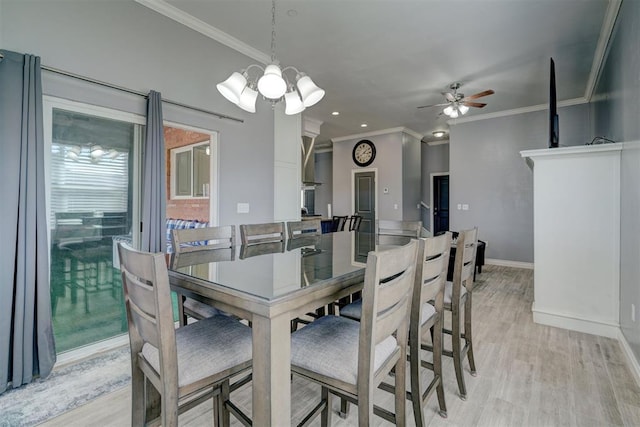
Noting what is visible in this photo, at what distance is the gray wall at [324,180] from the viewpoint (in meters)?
9.03

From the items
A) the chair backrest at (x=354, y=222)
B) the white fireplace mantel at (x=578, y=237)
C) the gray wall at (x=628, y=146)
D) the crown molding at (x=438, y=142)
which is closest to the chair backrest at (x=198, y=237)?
the gray wall at (x=628, y=146)

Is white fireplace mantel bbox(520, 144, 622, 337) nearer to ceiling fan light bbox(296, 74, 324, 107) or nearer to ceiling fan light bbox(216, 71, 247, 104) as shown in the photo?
ceiling fan light bbox(296, 74, 324, 107)

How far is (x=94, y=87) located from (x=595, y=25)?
4669mm

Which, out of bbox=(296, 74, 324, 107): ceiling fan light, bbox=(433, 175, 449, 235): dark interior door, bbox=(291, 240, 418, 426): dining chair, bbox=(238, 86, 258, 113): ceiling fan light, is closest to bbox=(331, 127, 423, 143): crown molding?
bbox=(433, 175, 449, 235): dark interior door

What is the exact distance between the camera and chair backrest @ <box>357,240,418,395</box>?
102 cm

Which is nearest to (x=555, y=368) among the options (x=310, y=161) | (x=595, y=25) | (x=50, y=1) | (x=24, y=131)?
(x=595, y=25)

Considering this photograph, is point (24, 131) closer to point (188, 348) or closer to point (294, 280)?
point (188, 348)

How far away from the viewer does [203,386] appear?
→ 111 cm

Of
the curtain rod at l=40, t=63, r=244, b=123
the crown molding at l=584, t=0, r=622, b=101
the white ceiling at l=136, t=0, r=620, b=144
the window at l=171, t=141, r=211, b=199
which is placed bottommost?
the window at l=171, t=141, r=211, b=199

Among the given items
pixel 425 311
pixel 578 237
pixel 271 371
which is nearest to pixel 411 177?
pixel 578 237

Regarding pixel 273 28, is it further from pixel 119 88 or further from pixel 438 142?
pixel 438 142

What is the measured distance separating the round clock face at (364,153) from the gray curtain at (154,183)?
549cm

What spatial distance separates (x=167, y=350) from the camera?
1006mm

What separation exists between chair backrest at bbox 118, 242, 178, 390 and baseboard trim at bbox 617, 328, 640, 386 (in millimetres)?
2792
